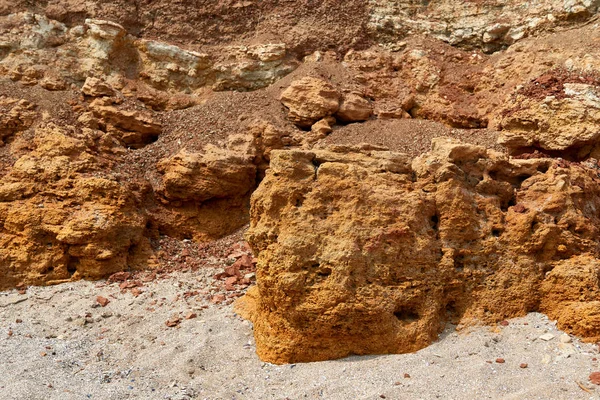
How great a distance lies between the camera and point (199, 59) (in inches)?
443

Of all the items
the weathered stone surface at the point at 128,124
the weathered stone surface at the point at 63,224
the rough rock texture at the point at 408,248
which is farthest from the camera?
the weathered stone surface at the point at 128,124

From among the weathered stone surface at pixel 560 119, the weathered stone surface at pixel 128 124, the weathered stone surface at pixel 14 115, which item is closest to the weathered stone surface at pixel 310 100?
the weathered stone surface at pixel 128 124

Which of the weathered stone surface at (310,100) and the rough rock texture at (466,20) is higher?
the rough rock texture at (466,20)

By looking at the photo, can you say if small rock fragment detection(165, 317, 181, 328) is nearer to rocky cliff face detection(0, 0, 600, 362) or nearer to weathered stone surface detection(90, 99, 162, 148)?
rocky cliff face detection(0, 0, 600, 362)

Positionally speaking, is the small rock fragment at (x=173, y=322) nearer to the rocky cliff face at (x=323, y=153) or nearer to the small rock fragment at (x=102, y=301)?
the rocky cliff face at (x=323, y=153)

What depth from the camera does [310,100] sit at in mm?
10016

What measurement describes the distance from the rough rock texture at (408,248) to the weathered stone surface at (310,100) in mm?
4944

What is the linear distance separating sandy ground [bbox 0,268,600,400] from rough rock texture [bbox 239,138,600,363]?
0.68 ft

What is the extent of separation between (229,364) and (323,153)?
7.30 feet

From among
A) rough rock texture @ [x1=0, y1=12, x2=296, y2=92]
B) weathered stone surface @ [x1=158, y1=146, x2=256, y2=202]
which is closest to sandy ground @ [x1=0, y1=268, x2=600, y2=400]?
weathered stone surface @ [x1=158, y1=146, x2=256, y2=202]

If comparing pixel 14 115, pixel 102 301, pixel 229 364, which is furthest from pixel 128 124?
pixel 229 364

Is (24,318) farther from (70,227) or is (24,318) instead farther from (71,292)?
(70,227)

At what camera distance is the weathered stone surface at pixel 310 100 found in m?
9.92

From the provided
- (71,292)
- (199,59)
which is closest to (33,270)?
(71,292)
